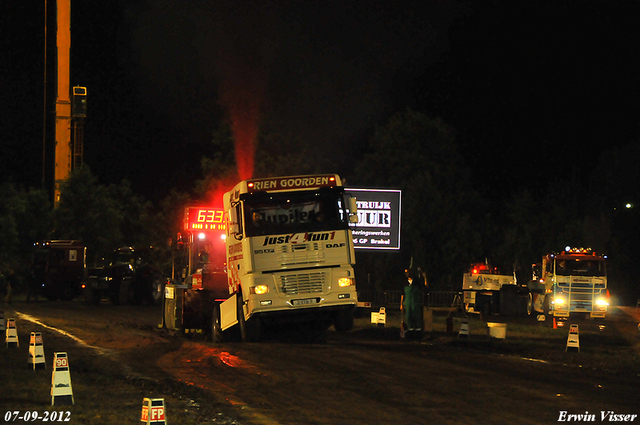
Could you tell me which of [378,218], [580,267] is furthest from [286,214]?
[580,267]

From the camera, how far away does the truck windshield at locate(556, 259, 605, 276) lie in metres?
33.6

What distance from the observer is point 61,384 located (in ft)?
35.7

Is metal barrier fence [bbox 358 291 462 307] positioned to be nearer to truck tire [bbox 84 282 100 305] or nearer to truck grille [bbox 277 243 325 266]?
truck tire [bbox 84 282 100 305]

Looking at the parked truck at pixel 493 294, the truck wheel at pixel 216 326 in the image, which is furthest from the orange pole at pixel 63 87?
the truck wheel at pixel 216 326

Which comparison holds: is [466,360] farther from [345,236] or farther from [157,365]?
[157,365]

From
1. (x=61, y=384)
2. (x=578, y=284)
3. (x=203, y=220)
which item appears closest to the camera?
(x=61, y=384)

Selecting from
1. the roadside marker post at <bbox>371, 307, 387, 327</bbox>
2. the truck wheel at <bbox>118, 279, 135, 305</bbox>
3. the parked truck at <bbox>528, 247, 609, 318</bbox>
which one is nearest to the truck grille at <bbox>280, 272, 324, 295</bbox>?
the roadside marker post at <bbox>371, 307, 387, 327</bbox>

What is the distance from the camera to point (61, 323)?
26.4 metres

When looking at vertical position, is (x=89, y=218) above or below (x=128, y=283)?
above

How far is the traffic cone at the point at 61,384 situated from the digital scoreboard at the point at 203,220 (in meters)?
13.7

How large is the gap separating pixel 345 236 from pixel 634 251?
6100 cm

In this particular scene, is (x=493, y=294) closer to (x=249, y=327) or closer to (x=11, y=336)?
(x=249, y=327)

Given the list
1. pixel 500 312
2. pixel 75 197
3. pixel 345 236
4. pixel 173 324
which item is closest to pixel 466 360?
pixel 345 236

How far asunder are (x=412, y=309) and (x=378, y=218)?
14206mm
